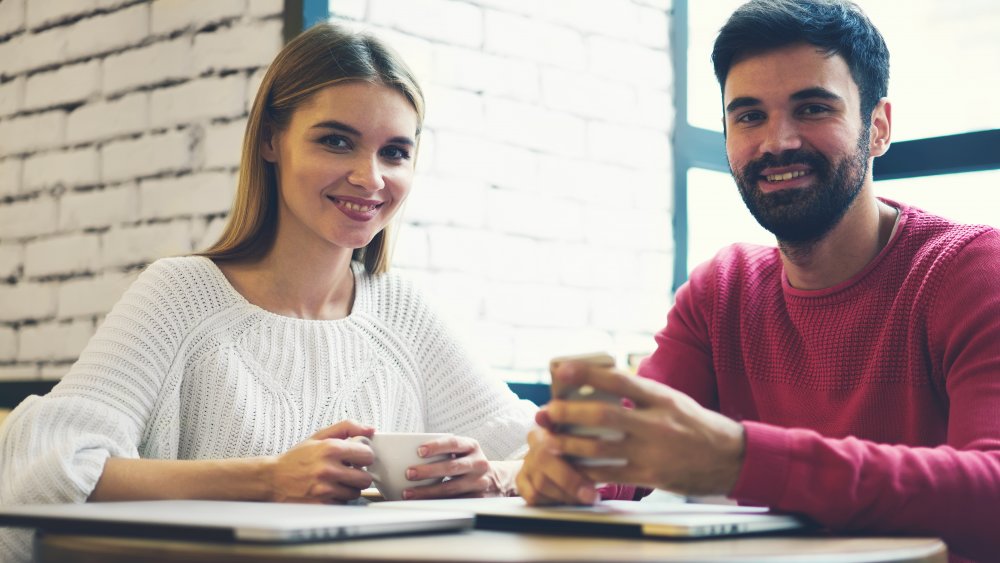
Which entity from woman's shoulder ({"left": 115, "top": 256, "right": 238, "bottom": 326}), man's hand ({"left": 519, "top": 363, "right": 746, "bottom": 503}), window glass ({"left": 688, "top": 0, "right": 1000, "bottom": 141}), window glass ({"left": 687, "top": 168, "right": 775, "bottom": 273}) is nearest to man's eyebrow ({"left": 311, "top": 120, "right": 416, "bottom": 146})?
woman's shoulder ({"left": 115, "top": 256, "right": 238, "bottom": 326})

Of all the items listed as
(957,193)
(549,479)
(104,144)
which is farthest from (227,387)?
(957,193)

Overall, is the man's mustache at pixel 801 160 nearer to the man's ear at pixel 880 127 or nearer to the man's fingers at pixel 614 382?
the man's ear at pixel 880 127

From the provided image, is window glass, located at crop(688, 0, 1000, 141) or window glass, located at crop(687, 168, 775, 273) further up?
window glass, located at crop(688, 0, 1000, 141)

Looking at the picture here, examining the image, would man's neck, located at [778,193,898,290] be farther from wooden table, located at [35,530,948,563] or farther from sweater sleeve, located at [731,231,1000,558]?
wooden table, located at [35,530,948,563]

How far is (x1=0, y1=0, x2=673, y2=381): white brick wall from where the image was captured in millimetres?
2461

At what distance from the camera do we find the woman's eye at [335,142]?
68.8 inches

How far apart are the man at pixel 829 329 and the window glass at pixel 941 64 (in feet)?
3.65

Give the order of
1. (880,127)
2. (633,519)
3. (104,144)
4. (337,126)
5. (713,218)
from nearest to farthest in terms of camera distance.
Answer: (633,519), (880,127), (337,126), (104,144), (713,218)

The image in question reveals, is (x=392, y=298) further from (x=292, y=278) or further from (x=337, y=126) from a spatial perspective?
(x=337, y=126)

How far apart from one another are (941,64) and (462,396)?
1659 mm

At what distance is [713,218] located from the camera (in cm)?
318

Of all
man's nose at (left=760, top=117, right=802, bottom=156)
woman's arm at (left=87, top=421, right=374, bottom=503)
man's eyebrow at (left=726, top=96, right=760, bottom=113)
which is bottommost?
woman's arm at (left=87, top=421, right=374, bottom=503)

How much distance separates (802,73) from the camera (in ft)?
4.94

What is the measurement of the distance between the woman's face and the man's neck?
2.17 ft
